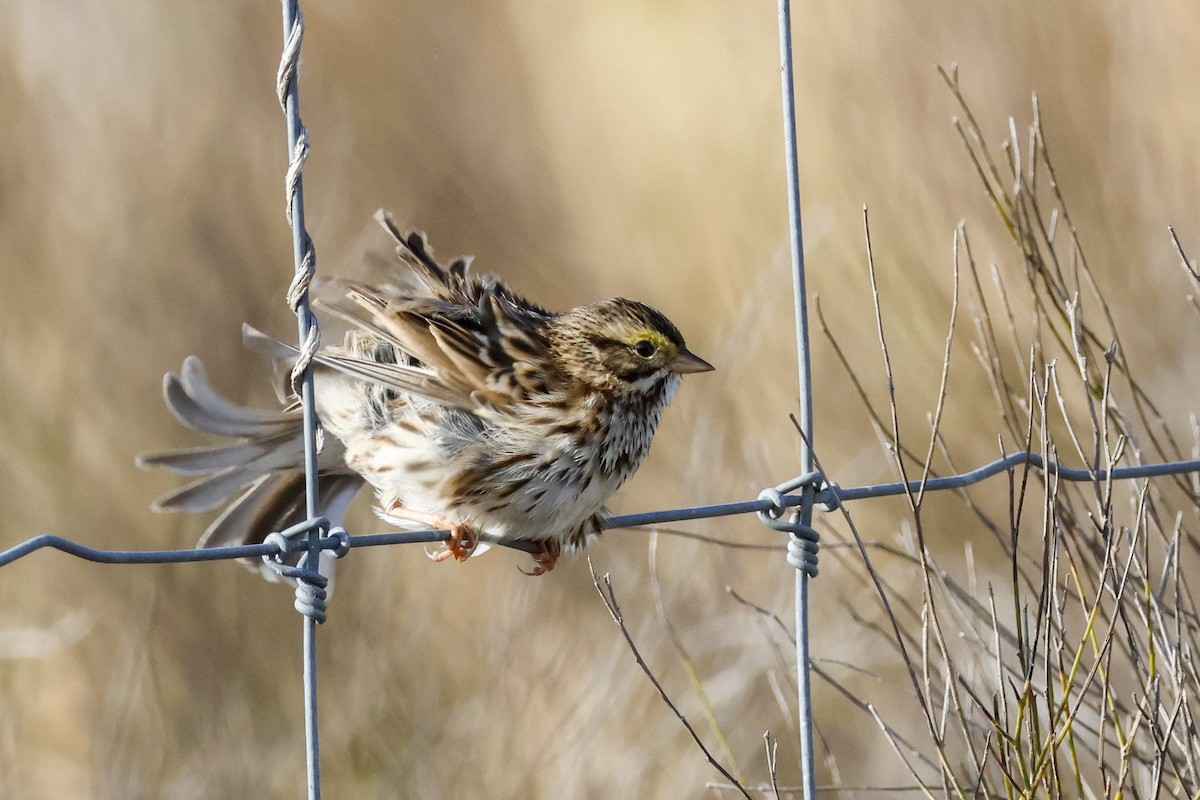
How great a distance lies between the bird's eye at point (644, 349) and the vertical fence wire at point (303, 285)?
871 mm

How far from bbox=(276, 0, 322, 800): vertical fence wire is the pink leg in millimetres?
604

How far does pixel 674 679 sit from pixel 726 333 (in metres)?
1.41

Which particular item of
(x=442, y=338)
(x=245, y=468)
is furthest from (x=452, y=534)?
(x=245, y=468)

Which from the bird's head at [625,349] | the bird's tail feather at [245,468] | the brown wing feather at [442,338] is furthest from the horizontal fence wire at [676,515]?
the bird's tail feather at [245,468]

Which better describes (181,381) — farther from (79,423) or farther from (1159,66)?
(1159,66)

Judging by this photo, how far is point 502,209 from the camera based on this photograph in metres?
6.09

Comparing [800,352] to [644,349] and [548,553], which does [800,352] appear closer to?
[644,349]

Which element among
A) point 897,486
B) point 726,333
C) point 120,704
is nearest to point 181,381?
point 897,486

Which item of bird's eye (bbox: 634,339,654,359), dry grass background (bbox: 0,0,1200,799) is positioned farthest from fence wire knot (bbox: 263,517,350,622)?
dry grass background (bbox: 0,0,1200,799)

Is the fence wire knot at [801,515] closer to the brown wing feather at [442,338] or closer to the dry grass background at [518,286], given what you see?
the brown wing feather at [442,338]

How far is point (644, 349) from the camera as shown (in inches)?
95.5

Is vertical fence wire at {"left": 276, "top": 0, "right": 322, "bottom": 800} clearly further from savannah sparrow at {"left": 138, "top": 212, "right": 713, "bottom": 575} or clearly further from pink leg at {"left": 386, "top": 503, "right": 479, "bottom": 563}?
pink leg at {"left": 386, "top": 503, "right": 479, "bottom": 563}

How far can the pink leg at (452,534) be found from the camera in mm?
2262

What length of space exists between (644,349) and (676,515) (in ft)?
2.17
